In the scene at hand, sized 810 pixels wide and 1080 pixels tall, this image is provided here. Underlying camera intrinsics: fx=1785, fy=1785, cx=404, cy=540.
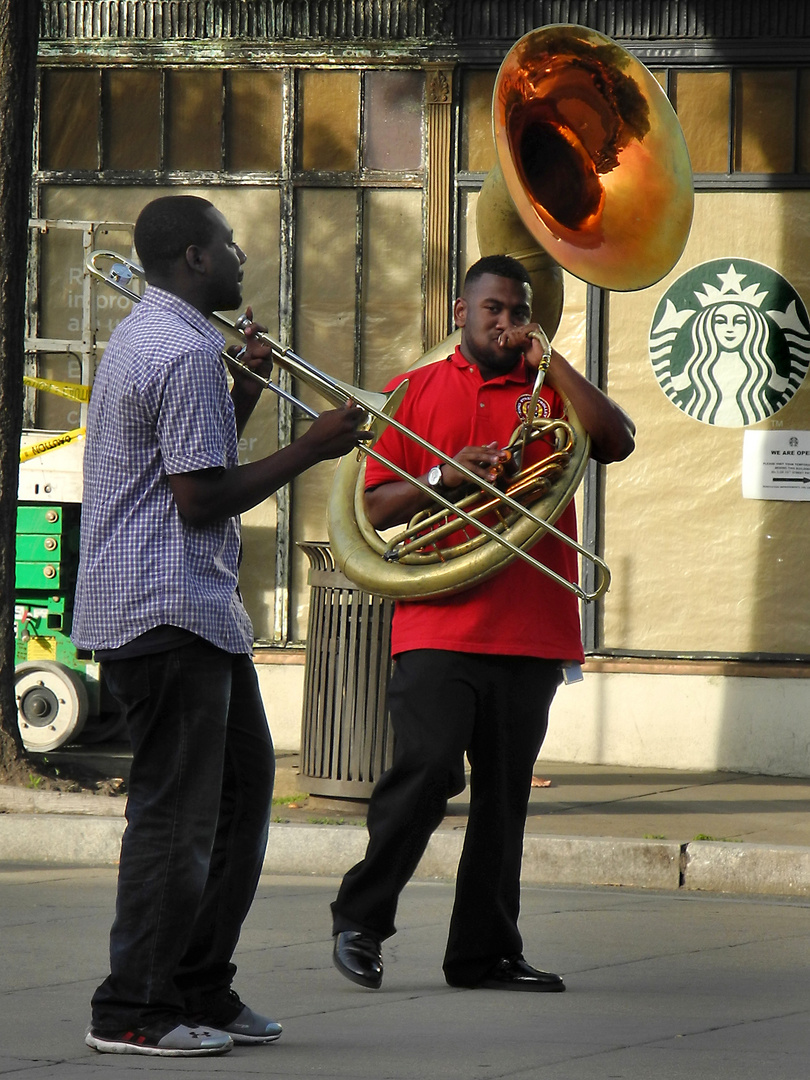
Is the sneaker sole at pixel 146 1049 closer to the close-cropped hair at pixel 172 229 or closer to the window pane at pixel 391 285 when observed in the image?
the close-cropped hair at pixel 172 229

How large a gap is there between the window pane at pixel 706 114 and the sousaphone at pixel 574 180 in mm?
3854

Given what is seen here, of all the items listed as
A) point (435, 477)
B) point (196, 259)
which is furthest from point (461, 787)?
point (196, 259)

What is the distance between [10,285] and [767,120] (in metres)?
4.06

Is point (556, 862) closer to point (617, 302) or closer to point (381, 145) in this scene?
point (617, 302)

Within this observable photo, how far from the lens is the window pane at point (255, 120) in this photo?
9875 mm

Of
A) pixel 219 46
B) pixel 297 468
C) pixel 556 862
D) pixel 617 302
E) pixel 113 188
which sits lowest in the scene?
pixel 556 862

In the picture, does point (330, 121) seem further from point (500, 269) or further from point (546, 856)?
point (500, 269)

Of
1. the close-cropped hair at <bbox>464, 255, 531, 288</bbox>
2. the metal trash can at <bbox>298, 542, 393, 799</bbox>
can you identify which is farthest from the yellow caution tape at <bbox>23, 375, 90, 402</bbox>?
the close-cropped hair at <bbox>464, 255, 531, 288</bbox>

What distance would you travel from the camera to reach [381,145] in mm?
9812

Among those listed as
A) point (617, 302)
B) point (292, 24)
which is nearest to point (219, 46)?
point (292, 24)

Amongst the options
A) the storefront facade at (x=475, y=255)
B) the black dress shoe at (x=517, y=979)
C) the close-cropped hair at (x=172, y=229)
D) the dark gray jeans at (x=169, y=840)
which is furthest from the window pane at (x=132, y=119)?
the dark gray jeans at (x=169, y=840)

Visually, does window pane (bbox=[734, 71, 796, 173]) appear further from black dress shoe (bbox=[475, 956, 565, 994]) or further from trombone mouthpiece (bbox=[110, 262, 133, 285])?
black dress shoe (bbox=[475, 956, 565, 994])

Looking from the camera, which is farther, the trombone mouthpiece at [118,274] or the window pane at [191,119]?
the window pane at [191,119]

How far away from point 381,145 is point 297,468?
623 centimetres
